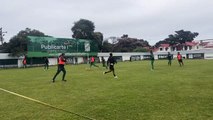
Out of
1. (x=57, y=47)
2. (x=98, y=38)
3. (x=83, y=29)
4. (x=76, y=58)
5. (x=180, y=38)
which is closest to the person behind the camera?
(x=57, y=47)

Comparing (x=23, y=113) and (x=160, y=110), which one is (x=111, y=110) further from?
(x=23, y=113)

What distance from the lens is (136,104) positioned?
805 centimetres

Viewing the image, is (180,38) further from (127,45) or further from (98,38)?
(98,38)

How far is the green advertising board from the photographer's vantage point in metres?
55.2

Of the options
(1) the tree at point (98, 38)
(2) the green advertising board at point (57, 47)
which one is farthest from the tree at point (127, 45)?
(2) the green advertising board at point (57, 47)

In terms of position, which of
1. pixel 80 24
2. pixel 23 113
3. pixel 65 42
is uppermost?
pixel 80 24

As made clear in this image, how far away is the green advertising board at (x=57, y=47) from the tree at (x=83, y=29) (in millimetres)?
12277

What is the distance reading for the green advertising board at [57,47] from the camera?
181 ft

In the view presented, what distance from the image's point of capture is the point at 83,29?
3228 inches

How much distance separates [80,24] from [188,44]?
44.1 meters

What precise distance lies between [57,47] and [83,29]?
2207 centimetres

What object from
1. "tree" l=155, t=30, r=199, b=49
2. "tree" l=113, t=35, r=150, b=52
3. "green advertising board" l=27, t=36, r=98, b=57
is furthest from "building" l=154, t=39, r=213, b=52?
"green advertising board" l=27, t=36, r=98, b=57

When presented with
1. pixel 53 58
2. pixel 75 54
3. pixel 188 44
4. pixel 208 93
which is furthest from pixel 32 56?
pixel 188 44

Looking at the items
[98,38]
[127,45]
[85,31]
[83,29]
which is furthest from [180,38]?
[83,29]
